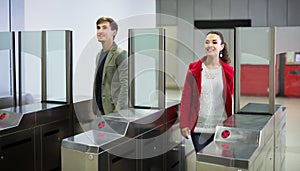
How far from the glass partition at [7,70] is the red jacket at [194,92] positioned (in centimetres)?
→ 156

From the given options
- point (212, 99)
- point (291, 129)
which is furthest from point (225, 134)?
point (291, 129)

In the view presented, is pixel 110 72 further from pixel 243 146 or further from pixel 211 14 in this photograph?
pixel 211 14

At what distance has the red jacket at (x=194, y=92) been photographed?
226 cm

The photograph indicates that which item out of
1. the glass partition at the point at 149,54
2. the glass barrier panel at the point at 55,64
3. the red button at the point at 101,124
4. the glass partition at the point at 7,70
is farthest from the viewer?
the glass partition at the point at 7,70

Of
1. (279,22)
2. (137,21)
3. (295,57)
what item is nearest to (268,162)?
(137,21)

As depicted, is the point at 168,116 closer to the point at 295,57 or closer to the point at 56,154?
the point at 56,154

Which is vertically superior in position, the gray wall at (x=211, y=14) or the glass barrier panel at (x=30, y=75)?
the gray wall at (x=211, y=14)

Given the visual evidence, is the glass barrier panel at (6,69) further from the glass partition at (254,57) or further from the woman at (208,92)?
the glass partition at (254,57)

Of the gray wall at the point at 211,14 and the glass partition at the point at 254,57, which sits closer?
the glass partition at the point at 254,57

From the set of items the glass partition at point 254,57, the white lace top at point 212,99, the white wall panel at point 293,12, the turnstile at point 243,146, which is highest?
the white wall panel at point 293,12

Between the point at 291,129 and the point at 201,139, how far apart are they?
347cm

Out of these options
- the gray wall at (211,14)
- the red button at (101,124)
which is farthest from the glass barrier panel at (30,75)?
the gray wall at (211,14)

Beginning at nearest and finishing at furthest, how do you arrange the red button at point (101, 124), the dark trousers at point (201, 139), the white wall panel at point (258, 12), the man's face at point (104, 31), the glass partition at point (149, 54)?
1. the red button at point (101, 124)
2. the dark trousers at point (201, 139)
3. the man's face at point (104, 31)
4. the glass partition at point (149, 54)
5. the white wall panel at point (258, 12)

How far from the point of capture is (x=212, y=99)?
224 centimetres
